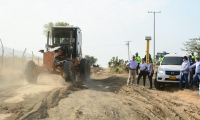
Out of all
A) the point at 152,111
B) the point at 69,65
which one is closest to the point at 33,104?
the point at 152,111

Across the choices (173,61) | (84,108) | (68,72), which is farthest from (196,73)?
(84,108)

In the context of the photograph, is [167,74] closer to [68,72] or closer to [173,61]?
[173,61]

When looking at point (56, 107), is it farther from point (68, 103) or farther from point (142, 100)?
point (142, 100)

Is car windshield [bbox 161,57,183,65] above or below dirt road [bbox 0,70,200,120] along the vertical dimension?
above

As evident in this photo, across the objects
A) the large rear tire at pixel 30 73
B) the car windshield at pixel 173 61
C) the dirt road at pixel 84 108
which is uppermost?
the car windshield at pixel 173 61

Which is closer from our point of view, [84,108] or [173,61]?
[84,108]

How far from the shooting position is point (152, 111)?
8953 mm

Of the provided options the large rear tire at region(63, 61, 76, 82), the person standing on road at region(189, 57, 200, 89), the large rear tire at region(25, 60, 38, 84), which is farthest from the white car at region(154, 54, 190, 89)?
the large rear tire at region(25, 60, 38, 84)

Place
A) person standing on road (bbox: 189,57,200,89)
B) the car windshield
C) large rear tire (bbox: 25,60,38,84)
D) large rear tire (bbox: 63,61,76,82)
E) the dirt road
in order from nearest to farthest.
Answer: the dirt road, person standing on road (bbox: 189,57,200,89), large rear tire (bbox: 63,61,76,82), large rear tire (bbox: 25,60,38,84), the car windshield

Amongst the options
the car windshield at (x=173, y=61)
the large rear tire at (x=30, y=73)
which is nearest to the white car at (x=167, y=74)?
the car windshield at (x=173, y=61)

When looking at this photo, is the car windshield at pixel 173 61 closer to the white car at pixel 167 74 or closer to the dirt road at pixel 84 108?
the white car at pixel 167 74

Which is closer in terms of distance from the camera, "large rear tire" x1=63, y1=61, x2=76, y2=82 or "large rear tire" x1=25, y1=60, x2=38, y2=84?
"large rear tire" x1=63, y1=61, x2=76, y2=82

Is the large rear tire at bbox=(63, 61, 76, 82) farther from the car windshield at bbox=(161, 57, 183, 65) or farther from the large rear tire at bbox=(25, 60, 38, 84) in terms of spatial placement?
the car windshield at bbox=(161, 57, 183, 65)

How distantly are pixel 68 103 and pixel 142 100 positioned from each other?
2.97 m
